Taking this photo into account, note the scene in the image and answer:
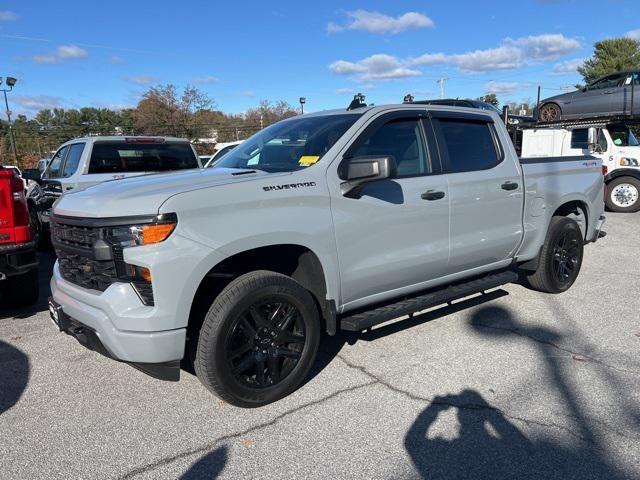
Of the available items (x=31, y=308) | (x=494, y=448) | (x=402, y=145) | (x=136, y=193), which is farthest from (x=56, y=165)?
(x=494, y=448)

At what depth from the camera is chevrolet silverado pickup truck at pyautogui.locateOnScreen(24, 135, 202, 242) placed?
7.63m

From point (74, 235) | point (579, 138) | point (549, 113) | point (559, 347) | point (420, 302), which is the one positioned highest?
point (549, 113)

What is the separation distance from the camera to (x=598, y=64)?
38.4 m

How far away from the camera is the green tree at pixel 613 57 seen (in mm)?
36844

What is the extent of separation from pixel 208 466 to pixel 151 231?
52.8 inches

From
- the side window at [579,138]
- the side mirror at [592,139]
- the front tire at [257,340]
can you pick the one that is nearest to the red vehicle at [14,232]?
the front tire at [257,340]

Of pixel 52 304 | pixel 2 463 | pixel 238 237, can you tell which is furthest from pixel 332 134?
pixel 2 463

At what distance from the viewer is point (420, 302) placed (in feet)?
13.5

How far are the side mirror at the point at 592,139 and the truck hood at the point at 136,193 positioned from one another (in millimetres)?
11538

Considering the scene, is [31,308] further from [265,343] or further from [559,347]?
[559,347]

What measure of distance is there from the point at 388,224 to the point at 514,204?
5.65ft

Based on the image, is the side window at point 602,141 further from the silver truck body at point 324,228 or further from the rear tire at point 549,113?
the silver truck body at point 324,228

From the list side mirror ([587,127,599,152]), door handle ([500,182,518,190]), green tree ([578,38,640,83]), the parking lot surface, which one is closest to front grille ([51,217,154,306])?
the parking lot surface

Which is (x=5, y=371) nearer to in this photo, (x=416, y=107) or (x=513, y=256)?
(x=416, y=107)
